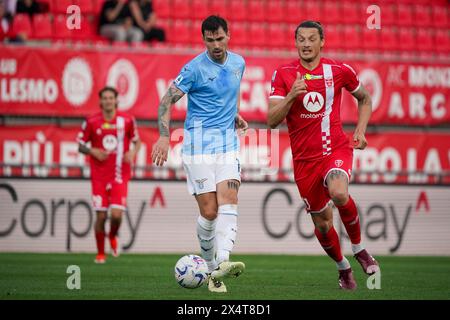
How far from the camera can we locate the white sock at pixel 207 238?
9.95 metres

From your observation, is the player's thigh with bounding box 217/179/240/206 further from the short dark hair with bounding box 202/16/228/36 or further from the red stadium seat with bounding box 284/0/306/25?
the red stadium seat with bounding box 284/0/306/25

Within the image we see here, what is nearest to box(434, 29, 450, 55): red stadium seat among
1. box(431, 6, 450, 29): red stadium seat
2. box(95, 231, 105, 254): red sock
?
box(431, 6, 450, 29): red stadium seat

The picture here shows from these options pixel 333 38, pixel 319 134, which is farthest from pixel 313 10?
pixel 319 134

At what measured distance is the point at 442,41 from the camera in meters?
22.4

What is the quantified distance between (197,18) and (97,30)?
227 cm

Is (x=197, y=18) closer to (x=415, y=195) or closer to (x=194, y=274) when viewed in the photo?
(x=415, y=195)

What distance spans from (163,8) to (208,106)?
1178 cm

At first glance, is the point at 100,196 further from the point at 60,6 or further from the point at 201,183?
the point at 60,6

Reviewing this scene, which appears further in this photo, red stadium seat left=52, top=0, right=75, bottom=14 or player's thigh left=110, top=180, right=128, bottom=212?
red stadium seat left=52, top=0, right=75, bottom=14

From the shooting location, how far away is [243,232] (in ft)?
56.9

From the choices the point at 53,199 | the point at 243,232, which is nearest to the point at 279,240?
the point at 243,232

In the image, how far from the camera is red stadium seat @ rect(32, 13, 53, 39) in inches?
776

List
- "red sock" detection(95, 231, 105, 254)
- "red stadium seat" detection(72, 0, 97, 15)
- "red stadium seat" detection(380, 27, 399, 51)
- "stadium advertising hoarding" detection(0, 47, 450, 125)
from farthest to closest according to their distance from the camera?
"red stadium seat" detection(380, 27, 399, 51), "red stadium seat" detection(72, 0, 97, 15), "stadium advertising hoarding" detection(0, 47, 450, 125), "red sock" detection(95, 231, 105, 254)

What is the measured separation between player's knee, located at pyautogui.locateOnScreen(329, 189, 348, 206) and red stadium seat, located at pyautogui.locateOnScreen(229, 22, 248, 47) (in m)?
11.4
